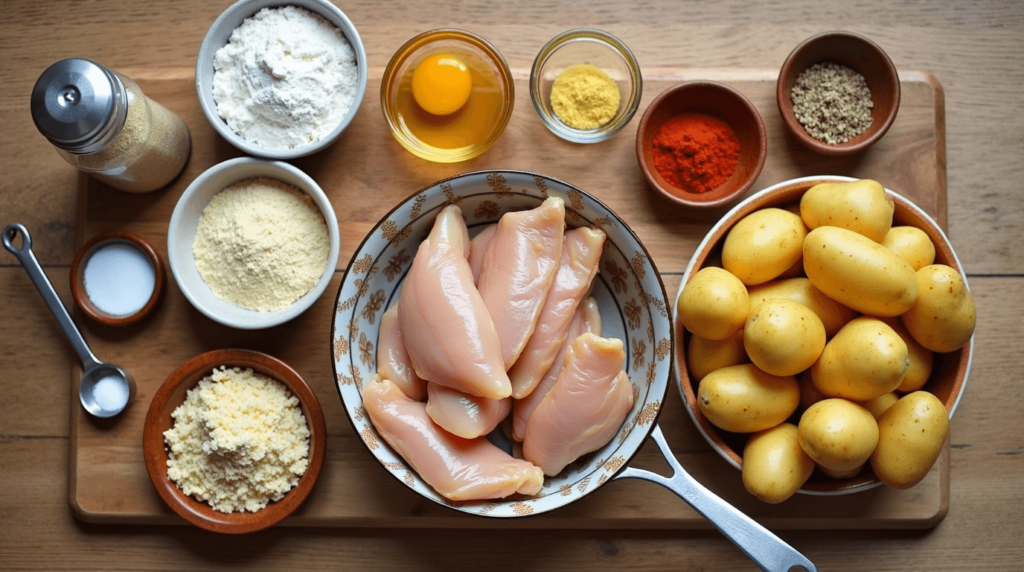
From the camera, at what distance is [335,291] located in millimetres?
1336

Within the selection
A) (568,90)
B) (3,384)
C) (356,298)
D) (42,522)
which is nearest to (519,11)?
(568,90)

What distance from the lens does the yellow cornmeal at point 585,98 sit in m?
1.31

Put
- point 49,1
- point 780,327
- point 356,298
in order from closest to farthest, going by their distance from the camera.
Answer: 1. point 780,327
2. point 356,298
3. point 49,1

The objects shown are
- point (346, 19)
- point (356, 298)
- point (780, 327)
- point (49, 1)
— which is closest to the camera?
point (780, 327)

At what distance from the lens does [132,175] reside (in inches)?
48.5

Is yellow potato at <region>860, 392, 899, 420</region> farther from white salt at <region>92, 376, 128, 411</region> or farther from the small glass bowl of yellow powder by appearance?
white salt at <region>92, 376, 128, 411</region>

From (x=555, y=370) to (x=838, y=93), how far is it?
800 mm

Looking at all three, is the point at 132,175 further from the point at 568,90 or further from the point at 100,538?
the point at 568,90

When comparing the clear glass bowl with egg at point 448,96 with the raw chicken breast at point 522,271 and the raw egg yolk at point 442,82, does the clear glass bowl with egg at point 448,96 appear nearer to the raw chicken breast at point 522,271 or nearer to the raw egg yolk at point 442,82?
the raw egg yolk at point 442,82

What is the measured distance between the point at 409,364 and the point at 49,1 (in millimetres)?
1093

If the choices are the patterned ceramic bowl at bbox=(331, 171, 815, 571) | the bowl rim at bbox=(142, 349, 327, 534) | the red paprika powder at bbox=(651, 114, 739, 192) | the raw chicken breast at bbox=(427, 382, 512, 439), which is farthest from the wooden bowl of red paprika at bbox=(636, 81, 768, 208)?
the bowl rim at bbox=(142, 349, 327, 534)

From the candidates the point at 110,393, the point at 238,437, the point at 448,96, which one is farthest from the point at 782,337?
the point at 110,393

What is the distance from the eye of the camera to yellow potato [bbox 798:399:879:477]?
1.03 meters

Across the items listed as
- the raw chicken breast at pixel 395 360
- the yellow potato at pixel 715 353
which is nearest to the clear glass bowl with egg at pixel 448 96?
the raw chicken breast at pixel 395 360
